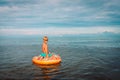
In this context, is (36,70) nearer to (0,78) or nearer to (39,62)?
(39,62)

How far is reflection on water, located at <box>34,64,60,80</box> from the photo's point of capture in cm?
1981

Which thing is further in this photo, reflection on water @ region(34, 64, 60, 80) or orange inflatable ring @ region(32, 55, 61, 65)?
orange inflatable ring @ region(32, 55, 61, 65)

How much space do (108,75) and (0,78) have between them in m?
14.7

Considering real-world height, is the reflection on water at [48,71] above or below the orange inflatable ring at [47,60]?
below

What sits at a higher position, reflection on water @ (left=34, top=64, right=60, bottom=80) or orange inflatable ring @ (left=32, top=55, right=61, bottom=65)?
orange inflatable ring @ (left=32, top=55, right=61, bottom=65)

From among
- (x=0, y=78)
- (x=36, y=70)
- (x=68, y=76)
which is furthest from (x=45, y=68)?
(x=0, y=78)

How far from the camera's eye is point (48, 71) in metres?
22.7

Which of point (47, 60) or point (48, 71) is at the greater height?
point (47, 60)

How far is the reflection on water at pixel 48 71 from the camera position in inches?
780

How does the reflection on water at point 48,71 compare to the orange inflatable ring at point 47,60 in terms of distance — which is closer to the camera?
the reflection on water at point 48,71

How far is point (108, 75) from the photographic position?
2044 cm

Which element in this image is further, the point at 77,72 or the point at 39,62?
the point at 39,62

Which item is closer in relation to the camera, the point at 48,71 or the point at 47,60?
the point at 48,71

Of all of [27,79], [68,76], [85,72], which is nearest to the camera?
[27,79]
